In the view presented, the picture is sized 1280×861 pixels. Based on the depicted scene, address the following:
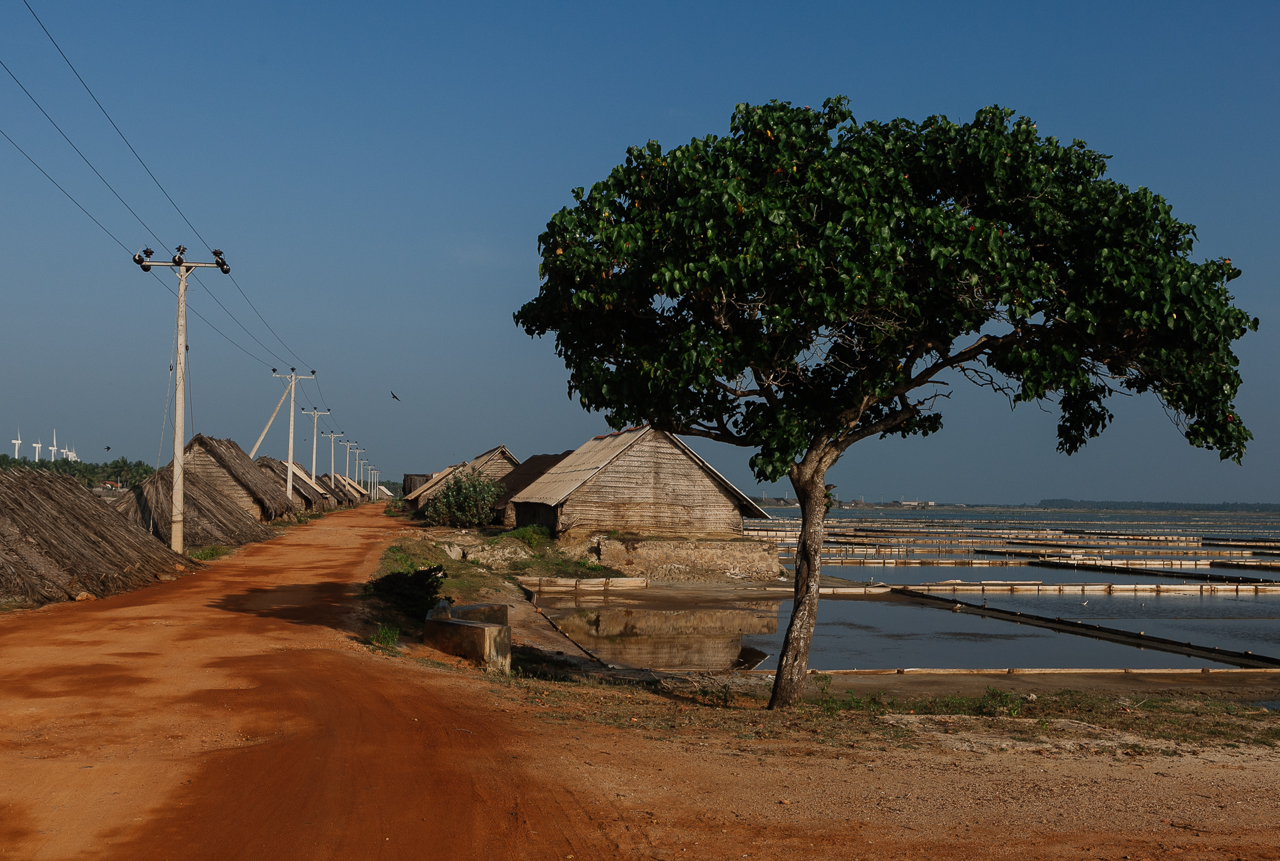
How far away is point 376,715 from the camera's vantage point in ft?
29.6

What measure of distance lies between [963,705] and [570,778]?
7.21m

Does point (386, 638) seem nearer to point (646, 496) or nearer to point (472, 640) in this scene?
point (472, 640)

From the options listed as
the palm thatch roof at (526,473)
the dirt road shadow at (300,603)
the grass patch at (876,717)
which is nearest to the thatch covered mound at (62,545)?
the dirt road shadow at (300,603)

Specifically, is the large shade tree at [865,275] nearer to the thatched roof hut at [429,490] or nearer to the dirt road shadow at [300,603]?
the dirt road shadow at [300,603]

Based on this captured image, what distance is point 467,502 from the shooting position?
48406mm

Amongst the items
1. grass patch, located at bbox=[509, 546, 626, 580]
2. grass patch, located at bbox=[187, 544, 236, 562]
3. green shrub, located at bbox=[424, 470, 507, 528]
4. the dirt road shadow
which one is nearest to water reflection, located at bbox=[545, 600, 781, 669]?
grass patch, located at bbox=[509, 546, 626, 580]

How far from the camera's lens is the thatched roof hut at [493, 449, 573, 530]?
4978 centimetres

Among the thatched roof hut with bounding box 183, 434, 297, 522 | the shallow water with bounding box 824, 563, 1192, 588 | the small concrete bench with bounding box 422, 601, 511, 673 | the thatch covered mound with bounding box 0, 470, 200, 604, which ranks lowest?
the shallow water with bounding box 824, 563, 1192, 588

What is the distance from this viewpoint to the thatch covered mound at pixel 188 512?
2728 centimetres

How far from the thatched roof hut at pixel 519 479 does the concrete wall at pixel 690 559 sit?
16004 mm

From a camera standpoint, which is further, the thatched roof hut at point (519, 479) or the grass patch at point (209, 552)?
the thatched roof hut at point (519, 479)

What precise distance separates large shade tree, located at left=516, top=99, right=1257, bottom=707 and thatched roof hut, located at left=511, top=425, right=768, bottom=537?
2377cm

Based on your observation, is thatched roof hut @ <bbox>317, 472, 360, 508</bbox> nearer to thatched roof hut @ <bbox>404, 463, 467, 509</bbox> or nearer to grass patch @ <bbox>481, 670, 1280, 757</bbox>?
thatched roof hut @ <bbox>404, 463, 467, 509</bbox>

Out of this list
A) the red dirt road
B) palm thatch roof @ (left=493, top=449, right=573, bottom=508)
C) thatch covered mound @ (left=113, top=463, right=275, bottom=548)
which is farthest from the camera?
palm thatch roof @ (left=493, top=449, right=573, bottom=508)
